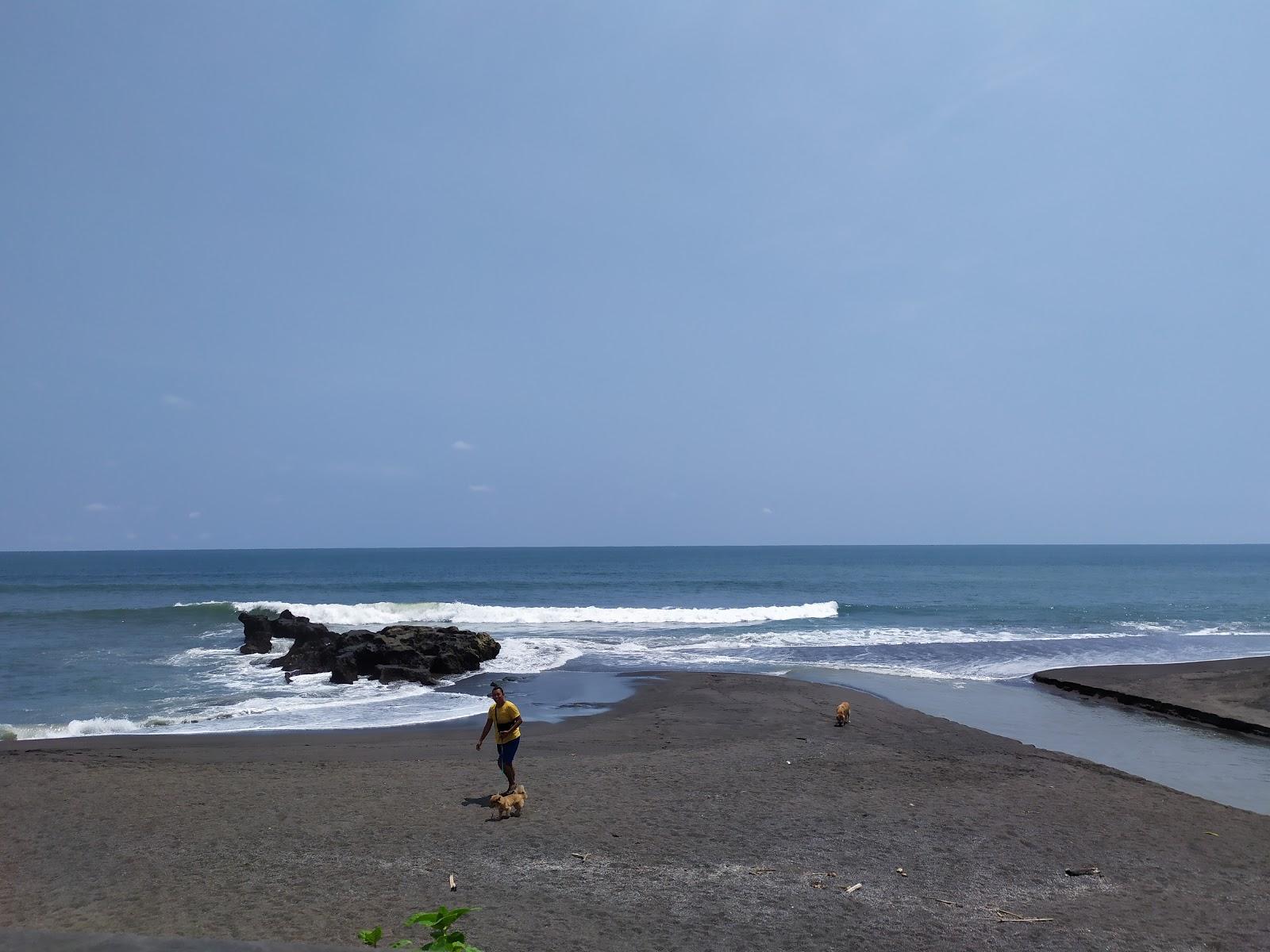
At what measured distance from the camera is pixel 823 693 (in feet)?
66.8

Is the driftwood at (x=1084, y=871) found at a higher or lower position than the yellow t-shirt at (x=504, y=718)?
lower

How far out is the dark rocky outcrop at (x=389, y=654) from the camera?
903 inches

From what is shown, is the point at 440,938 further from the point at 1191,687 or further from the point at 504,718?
the point at 1191,687

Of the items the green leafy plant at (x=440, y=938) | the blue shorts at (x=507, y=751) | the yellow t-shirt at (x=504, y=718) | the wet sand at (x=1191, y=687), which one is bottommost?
the wet sand at (x=1191, y=687)

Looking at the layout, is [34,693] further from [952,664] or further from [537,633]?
[952,664]

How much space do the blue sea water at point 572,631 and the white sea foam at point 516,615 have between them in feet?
0.65

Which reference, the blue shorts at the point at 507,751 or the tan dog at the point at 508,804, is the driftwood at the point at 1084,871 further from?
the blue shorts at the point at 507,751

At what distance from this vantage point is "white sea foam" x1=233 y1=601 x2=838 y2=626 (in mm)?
43594

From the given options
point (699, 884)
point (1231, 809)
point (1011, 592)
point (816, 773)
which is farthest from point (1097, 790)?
point (1011, 592)

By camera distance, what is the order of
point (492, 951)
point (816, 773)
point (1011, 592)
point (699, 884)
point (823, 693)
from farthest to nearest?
1. point (1011, 592)
2. point (823, 693)
3. point (816, 773)
4. point (699, 884)
5. point (492, 951)

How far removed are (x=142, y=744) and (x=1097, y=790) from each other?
15.3 metres

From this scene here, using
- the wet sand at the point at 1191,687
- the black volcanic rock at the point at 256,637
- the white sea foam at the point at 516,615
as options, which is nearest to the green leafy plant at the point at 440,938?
the wet sand at the point at 1191,687


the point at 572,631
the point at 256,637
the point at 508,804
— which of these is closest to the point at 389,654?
the point at 256,637

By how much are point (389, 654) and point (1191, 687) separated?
2046 cm
